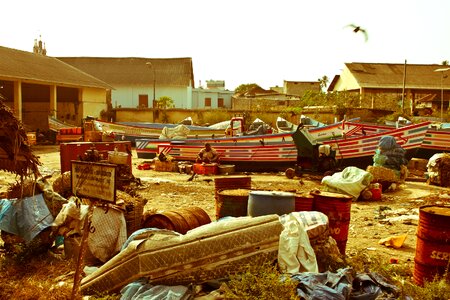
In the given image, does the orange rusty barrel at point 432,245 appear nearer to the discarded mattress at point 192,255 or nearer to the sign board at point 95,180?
the discarded mattress at point 192,255

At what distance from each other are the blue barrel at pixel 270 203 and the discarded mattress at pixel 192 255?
911 millimetres

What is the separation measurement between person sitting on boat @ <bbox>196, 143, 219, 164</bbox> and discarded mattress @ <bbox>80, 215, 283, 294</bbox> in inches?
425

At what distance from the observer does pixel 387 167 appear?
43.0ft

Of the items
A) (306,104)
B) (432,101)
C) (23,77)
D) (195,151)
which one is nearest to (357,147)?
(195,151)

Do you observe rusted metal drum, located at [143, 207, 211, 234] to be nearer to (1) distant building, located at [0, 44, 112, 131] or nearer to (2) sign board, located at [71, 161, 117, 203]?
(2) sign board, located at [71, 161, 117, 203]

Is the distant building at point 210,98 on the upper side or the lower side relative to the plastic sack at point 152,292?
upper

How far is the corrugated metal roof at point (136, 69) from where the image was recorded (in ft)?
156

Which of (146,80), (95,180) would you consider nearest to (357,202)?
(95,180)

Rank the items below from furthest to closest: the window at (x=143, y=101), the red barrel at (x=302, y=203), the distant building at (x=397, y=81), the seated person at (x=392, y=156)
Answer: the window at (x=143, y=101) < the distant building at (x=397, y=81) < the seated person at (x=392, y=156) < the red barrel at (x=302, y=203)

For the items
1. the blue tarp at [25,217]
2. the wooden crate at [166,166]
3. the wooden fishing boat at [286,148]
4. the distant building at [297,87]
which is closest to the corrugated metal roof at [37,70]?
the wooden crate at [166,166]

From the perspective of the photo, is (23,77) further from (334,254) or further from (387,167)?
(334,254)

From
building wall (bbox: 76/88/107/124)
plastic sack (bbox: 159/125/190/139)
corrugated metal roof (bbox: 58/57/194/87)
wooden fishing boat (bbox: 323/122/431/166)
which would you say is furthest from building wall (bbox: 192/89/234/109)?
wooden fishing boat (bbox: 323/122/431/166)

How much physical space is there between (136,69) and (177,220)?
1774 inches

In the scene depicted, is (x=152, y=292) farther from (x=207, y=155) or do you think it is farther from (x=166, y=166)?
(x=166, y=166)
